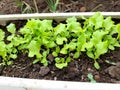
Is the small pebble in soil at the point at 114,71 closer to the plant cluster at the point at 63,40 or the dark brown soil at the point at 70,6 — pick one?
the plant cluster at the point at 63,40

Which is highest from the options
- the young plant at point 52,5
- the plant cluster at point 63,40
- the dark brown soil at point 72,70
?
the young plant at point 52,5

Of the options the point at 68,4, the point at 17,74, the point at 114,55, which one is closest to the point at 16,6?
the point at 68,4

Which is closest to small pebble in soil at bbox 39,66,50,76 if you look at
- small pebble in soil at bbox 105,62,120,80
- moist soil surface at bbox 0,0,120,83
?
moist soil surface at bbox 0,0,120,83

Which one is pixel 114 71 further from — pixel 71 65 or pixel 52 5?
pixel 52 5

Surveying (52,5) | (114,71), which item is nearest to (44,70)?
(114,71)

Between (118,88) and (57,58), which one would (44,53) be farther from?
(118,88)

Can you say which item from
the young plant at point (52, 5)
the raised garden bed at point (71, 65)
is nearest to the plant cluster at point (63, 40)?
the raised garden bed at point (71, 65)

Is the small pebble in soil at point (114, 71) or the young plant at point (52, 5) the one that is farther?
the young plant at point (52, 5)
